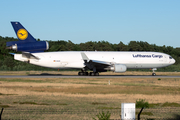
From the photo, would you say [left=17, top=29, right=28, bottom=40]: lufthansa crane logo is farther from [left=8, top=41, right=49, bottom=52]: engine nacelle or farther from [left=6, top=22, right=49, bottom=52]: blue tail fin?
[left=8, top=41, right=49, bottom=52]: engine nacelle

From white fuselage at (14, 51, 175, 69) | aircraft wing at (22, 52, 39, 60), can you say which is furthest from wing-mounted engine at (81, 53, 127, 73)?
aircraft wing at (22, 52, 39, 60)

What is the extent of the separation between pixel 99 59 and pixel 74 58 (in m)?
3.98

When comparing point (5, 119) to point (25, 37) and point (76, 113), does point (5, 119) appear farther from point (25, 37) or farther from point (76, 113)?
point (25, 37)

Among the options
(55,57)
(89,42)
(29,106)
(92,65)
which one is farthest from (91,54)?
(89,42)

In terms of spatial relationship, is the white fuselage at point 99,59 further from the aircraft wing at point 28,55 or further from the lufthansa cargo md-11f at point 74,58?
the aircraft wing at point 28,55

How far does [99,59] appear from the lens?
120 ft

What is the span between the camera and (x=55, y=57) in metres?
35.6

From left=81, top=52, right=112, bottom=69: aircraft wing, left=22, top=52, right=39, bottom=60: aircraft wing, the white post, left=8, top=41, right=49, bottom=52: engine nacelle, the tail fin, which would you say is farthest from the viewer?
the tail fin

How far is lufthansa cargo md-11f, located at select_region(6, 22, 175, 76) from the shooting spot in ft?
114

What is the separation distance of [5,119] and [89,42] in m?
84.7

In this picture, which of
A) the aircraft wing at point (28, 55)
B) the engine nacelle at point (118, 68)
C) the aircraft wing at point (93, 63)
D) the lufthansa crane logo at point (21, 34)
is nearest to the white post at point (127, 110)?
the aircraft wing at point (93, 63)

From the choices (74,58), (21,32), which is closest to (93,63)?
(74,58)

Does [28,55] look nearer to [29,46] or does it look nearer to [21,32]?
[29,46]

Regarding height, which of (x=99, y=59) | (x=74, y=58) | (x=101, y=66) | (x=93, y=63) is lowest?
(x=101, y=66)
